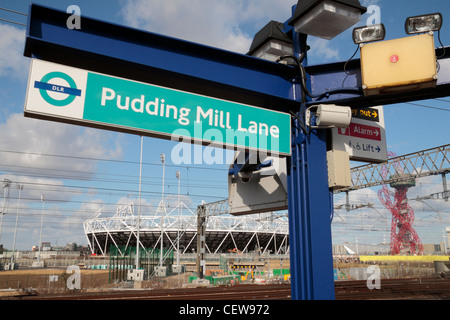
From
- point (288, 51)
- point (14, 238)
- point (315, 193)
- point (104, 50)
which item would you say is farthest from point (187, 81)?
point (14, 238)

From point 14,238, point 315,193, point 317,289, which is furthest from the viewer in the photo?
point 14,238

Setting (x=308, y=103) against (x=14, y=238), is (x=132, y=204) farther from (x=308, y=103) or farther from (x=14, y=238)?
(x=308, y=103)

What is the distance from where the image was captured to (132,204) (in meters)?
91.8

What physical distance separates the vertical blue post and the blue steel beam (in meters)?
0.66

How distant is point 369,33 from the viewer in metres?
5.62

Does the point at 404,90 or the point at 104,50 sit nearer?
the point at 104,50

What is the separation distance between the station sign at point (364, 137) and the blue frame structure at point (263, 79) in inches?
24.3

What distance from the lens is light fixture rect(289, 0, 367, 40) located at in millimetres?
5191

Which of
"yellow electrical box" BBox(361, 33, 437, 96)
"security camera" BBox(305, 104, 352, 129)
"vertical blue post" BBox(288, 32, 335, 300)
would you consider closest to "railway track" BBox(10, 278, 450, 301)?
"vertical blue post" BBox(288, 32, 335, 300)

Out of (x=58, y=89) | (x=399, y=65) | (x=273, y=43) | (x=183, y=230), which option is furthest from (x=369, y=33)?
(x=183, y=230)

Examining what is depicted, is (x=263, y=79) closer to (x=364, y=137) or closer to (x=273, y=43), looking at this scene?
(x=273, y=43)

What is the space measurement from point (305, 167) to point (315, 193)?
1.48 feet

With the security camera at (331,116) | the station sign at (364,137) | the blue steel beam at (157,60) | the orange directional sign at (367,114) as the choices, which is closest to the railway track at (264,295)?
the station sign at (364,137)

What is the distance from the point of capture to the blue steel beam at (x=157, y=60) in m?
4.78
